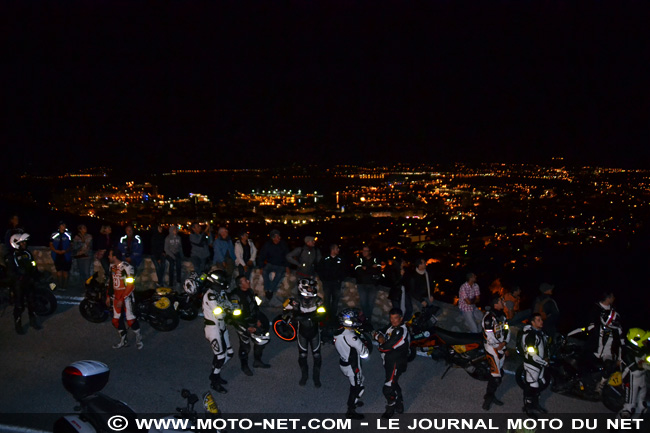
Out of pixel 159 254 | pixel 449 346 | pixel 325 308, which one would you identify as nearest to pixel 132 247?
pixel 159 254

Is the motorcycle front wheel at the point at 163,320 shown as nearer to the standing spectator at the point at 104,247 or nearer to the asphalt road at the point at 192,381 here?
the asphalt road at the point at 192,381

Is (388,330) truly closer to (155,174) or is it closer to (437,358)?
(437,358)

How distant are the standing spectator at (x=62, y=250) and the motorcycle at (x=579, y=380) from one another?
1010 centimetres

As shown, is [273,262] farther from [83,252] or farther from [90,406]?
[90,406]

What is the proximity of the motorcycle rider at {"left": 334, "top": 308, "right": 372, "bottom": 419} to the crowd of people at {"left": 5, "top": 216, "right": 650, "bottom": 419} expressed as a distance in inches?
0.6

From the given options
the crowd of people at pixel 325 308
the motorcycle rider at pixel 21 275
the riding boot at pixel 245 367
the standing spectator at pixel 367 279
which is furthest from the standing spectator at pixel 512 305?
the motorcycle rider at pixel 21 275

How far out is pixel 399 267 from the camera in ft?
29.6

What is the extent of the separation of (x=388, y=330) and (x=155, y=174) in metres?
132

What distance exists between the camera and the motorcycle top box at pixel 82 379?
4.77 m

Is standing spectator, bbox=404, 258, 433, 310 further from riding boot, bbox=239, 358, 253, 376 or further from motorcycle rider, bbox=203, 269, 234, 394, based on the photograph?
motorcycle rider, bbox=203, 269, 234, 394

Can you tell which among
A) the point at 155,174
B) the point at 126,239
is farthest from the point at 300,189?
the point at 126,239

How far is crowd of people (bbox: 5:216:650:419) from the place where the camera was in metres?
6.54

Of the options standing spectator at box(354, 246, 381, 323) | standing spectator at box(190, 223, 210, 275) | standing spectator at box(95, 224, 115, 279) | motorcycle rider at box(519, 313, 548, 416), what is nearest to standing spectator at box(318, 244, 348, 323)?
standing spectator at box(354, 246, 381, 323)

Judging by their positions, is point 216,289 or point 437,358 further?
point 437,358
